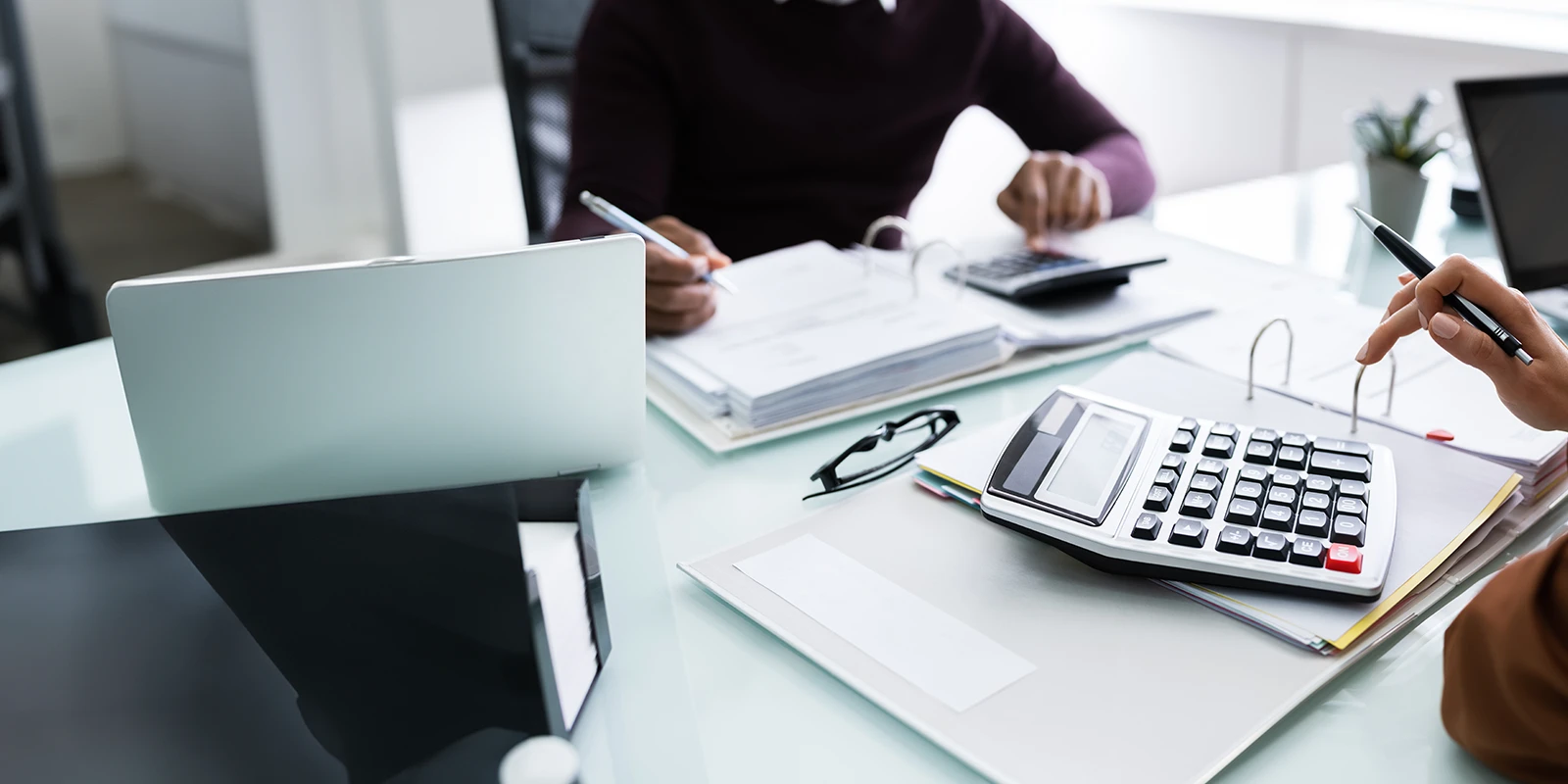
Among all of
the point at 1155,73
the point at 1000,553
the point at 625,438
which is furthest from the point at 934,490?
the point at 1155,73

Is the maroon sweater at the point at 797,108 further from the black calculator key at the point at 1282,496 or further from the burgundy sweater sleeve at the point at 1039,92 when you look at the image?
the black calculator key at the point at 1282,496

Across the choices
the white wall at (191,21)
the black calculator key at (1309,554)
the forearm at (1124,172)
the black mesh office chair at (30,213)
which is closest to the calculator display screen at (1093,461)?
the black calculator key at (1309,554)

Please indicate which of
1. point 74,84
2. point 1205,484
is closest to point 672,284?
point 1205,484

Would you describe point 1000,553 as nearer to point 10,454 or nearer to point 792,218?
point 10,454

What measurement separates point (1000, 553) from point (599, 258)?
296 mm

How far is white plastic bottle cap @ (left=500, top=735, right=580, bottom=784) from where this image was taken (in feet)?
1.55

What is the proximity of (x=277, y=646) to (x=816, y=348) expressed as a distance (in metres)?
0.48

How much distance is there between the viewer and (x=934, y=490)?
2.39ft

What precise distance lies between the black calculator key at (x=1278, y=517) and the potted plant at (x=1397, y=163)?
2.61 ft

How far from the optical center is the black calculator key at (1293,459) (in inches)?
26.3

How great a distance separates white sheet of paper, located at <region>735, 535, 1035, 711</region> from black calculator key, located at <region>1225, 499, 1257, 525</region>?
6.0 inches

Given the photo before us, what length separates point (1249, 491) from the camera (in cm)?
64

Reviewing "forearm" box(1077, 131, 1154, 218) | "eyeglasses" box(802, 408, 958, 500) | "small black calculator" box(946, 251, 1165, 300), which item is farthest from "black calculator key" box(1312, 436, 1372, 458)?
"forearm" box(1077, 131, 1154, 218)

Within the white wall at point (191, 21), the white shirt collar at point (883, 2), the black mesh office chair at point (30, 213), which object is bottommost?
the black mesh office chair at point (30, 213)
